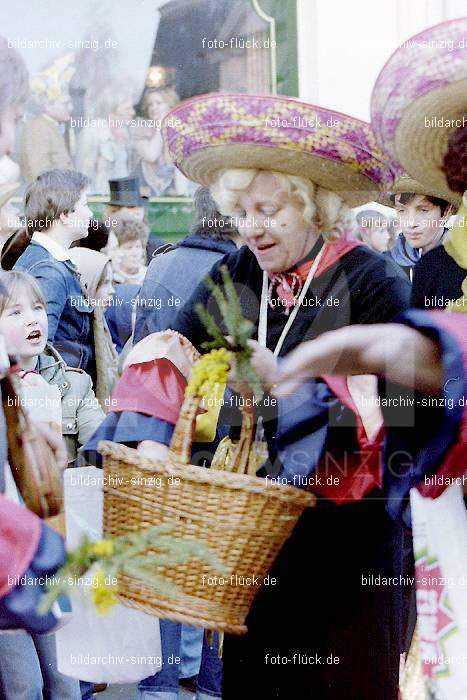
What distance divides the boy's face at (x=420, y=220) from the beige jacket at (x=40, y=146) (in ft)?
10.2

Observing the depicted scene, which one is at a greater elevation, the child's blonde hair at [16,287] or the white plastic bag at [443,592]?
the child's blonde hair at [16,287]

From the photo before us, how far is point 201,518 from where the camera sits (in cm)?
202

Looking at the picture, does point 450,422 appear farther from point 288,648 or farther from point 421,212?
point 421,212

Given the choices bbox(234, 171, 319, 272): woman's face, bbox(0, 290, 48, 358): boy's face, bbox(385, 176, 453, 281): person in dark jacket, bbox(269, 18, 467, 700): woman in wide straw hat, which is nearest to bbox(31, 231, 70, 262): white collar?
bbox(0, 290, 48, 358): boy's face

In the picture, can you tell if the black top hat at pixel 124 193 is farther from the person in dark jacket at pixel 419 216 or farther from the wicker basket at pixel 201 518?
the wicker basket at pixel 201 518

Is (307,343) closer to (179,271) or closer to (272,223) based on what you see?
(272,223)

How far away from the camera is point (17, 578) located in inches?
70.7

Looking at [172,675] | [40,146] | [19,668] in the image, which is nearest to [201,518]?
[19,668]

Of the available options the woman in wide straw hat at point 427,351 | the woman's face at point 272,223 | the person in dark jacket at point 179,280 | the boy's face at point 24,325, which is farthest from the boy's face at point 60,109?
the woman in wide straw hat at point 427,351

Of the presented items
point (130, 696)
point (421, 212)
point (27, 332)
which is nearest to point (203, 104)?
point (27, 332)

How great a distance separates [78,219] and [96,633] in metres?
1.22

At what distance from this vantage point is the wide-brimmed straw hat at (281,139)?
2260 millimetres

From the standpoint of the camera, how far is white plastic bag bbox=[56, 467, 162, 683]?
256cm

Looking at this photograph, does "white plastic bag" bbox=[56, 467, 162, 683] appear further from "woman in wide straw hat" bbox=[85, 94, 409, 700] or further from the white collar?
the white collar
